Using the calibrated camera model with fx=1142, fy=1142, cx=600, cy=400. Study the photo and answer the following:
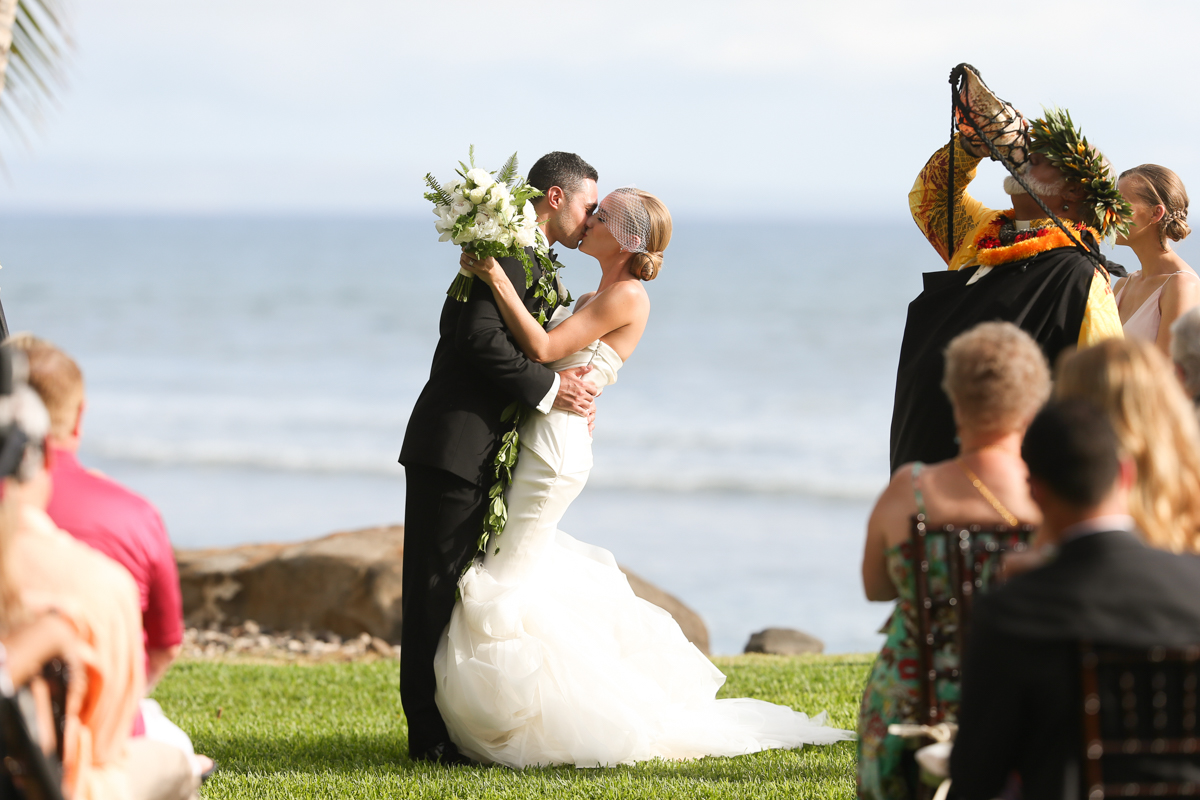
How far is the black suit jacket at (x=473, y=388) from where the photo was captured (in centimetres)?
452

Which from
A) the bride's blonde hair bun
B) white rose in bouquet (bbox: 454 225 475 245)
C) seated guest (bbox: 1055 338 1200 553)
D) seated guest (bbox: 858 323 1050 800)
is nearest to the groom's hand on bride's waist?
the bride's blonde hair bun

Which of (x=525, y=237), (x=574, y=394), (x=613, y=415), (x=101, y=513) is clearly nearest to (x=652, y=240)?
(x=525, y=237)

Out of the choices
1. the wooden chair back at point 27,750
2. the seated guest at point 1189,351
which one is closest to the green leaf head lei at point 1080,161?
the seated guest at point 1189,351

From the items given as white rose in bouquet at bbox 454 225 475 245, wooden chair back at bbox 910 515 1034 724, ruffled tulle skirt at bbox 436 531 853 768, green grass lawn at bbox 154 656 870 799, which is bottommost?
green grass lawn at bbox 154 656 870 799

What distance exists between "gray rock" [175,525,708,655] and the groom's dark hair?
151 inches

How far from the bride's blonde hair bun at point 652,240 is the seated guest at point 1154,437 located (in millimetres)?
2668

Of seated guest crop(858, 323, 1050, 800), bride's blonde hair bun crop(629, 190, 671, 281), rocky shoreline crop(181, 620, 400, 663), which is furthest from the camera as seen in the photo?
rocky shoreline crop(181, 620, 400, 663)

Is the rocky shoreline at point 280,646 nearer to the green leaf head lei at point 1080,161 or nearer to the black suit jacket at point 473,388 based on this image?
the black suit jacket at point 473,388

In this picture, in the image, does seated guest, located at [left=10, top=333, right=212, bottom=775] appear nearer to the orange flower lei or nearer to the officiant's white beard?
the orange flower lei

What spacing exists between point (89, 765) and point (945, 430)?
3.24 metres

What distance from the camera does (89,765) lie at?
2.41 m

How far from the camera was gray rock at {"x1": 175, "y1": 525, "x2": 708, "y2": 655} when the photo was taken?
8.05m

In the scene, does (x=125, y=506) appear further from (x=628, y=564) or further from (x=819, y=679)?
(x=628, y=564)

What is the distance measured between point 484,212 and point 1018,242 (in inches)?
81.6
